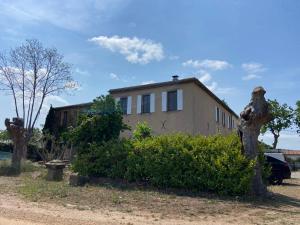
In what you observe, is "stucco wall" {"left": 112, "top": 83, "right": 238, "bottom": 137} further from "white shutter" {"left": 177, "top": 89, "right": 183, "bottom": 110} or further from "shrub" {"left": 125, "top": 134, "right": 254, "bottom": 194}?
"shrub" {"left": 125, "top": 134, "right": 254, "bottom": 194}

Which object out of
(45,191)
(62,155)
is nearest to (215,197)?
(45,191)

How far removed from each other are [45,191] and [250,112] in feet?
22.1

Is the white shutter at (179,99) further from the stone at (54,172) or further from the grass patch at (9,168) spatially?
the stone at (54,172)

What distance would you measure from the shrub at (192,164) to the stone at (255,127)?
13.5 inches

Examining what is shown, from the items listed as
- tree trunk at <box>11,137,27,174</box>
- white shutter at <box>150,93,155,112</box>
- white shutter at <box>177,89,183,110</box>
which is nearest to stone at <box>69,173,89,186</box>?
tree trunk at <box>11,137,27,174</box>

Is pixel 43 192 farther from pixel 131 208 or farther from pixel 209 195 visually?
pixel 209 195

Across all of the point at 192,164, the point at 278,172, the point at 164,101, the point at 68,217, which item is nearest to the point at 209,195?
the point at 192,164

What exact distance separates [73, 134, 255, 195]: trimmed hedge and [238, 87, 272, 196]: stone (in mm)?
348

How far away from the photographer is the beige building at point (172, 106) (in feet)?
82.4

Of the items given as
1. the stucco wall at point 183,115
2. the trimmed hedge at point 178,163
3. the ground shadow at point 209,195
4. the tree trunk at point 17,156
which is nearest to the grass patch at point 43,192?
the ground shadow at point 209,195

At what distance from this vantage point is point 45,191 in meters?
11.3

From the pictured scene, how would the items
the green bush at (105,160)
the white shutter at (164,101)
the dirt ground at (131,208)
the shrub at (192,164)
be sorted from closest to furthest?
the dirt ground at (131,208) < the shrub at (192,164) < the green bush at (105,160) < the white shutter at (164,101)

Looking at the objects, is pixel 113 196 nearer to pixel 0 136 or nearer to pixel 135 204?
pixel 135 204

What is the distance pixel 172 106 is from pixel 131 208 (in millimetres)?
17203
